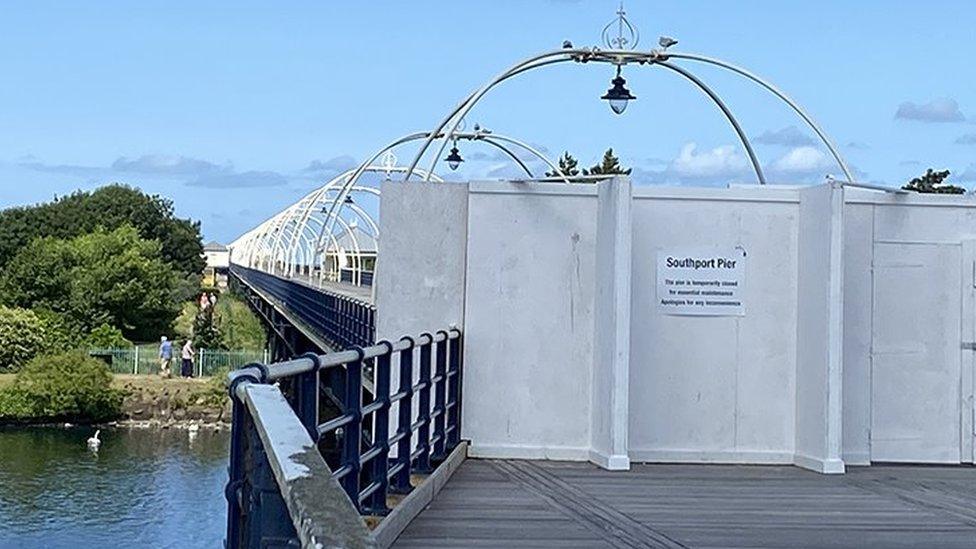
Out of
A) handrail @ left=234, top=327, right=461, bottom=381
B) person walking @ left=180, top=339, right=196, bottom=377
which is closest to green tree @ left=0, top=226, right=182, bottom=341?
person walking @ left=180, top=339, right=196, bottom=377

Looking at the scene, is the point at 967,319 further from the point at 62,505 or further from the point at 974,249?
the point at 62,505

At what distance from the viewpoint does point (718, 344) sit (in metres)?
11.8

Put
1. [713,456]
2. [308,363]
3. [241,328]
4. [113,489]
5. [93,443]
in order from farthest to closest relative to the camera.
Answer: [241,328] < [93,443] < [113,489] < [713,456] < [308,363]

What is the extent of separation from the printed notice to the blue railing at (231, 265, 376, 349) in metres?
3.05

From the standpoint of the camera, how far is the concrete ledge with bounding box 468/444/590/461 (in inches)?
454

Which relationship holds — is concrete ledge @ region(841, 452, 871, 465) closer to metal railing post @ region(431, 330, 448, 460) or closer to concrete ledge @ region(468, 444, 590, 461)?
concrete ledge @ region(468, 444, 590, 461)

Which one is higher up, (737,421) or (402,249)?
(402,249)

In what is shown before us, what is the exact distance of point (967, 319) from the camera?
12102 millimetres

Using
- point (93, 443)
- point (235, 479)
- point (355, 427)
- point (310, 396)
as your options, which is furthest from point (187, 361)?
point (235, 479)

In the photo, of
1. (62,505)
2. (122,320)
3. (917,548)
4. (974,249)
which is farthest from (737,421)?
(122,320)

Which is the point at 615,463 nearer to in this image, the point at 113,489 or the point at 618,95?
the point at 618,95

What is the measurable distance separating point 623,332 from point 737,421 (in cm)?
139

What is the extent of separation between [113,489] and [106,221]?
79449 millimetres

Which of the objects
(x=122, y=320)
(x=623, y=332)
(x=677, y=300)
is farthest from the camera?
(x=122, y=320)
